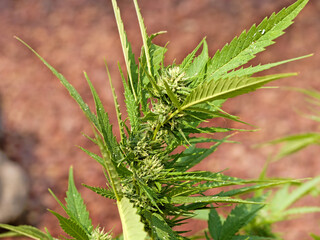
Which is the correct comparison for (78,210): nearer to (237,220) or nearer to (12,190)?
(237,220)

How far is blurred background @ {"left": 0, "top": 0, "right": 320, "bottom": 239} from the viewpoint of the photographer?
122 inches

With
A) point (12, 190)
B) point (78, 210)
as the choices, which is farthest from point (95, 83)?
point (78, 210)

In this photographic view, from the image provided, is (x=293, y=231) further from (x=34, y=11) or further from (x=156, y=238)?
(x=34, y=11)

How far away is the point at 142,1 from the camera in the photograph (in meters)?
4.14

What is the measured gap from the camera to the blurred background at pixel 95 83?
3102 millimetres

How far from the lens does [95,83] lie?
3.61m

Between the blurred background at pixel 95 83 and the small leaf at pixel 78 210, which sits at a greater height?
the blurred background at pixel 95 83

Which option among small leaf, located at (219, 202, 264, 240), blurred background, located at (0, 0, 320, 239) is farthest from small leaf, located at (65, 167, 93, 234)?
blurred background, located at (0, 0, 320, 239)

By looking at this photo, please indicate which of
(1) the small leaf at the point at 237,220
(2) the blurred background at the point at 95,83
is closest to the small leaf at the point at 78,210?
(1) the small leaf at the point at 237,220

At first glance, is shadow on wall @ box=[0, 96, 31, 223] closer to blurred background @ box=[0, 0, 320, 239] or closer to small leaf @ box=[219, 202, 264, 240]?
blurred background @ box=[0, 0, 320, 239]

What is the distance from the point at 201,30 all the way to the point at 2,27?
192cm

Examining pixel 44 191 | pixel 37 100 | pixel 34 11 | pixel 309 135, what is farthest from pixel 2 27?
pixel 309 135

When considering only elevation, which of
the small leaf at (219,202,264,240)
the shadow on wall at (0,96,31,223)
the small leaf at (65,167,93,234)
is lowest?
the small leaf at (65,167,93,234)

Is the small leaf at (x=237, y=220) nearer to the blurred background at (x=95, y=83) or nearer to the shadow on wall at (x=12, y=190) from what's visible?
the blurred background at (x=95, y=83)
